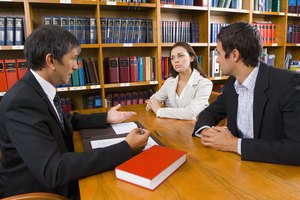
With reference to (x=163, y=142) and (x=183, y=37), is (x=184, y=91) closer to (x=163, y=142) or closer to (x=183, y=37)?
(x=163, y=142)

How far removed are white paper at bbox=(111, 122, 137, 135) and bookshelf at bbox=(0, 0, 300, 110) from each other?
1270 millimetres

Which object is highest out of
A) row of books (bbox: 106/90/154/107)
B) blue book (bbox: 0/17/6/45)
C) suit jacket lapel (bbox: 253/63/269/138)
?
blue book (bbox: 0/17/6/45)

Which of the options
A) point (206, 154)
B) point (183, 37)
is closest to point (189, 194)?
point (206, 154)

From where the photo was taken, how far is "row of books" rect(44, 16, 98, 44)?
244 cm

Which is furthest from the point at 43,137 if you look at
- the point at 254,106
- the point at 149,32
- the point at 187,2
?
the point at 187,2

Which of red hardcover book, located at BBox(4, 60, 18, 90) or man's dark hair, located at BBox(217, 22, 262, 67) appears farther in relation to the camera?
red hardcover book, located at BBox(4, 60, 18, 90)

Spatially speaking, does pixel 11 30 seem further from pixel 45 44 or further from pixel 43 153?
pixel 43 153

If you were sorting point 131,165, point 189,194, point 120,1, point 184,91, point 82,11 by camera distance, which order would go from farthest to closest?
point 82,11
point 120,1
point 184,91
point 131,165
point 189,194

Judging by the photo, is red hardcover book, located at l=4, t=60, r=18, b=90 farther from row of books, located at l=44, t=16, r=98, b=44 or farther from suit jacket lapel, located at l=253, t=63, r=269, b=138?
suit jacket lapel, located at l=253, t=63, r=269, b=138

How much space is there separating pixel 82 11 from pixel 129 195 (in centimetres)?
257

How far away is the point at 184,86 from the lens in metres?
2.11

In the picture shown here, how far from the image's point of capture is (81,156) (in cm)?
85

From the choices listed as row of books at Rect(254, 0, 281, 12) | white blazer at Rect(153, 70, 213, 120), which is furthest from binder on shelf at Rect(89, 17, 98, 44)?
row of books at Rect(254, 0, 281, 12)

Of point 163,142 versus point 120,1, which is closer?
point 163,142
